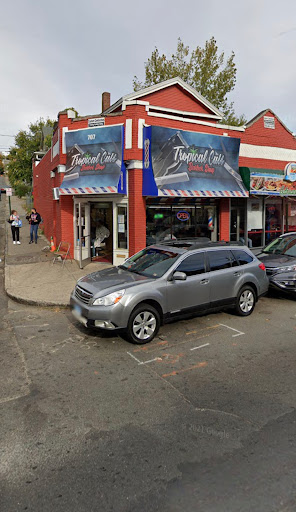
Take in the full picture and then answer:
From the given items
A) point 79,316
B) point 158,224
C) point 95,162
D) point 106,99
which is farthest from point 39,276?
point 106,99

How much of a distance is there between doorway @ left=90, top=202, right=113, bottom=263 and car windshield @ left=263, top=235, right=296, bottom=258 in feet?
18.4

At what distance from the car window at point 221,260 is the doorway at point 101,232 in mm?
6266

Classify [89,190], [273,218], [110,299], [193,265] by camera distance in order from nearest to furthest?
1. [110,299]
2. [193,265]
3. [89,190]
4. [273,218]

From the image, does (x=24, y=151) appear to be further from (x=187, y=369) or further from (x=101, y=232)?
(x=187, y=369)

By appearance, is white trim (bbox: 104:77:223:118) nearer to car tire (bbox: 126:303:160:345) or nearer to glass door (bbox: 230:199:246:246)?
glass door (bbox: 230:199:246:246)

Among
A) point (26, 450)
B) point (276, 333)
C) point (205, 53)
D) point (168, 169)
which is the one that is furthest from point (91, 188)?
point (205, 53)

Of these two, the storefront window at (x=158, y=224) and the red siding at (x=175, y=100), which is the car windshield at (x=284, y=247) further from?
the red siding at (x=175, y=100)

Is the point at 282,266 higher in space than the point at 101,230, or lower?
lower

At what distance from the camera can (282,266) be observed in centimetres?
910

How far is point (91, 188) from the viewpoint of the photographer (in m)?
11.8

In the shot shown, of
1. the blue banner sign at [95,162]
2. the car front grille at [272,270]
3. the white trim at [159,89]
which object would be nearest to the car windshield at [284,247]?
the car front grille at [272,270]

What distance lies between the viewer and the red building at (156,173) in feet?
38.5

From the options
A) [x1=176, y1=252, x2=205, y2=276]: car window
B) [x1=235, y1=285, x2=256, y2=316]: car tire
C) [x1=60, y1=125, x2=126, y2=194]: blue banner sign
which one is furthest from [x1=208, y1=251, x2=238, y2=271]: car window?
[x1=60, y1=125, x2=126, y2=194]: blue banner sign

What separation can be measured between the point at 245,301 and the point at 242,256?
3.25 ft
